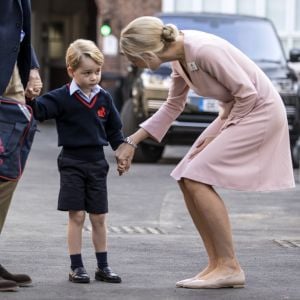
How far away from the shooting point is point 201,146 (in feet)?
23.4

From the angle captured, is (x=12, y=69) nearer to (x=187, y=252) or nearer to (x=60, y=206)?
(x=60, y=206)

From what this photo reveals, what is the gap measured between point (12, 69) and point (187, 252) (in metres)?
2.26

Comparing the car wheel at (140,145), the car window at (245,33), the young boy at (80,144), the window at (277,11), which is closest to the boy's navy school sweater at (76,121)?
the young boy at (80,144)

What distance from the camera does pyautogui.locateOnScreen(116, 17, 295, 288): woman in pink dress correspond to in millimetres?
6852

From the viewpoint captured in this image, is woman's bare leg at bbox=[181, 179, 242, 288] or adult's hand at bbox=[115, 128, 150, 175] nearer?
woman's bare leg at bbox=[181, 179, 242, 288]

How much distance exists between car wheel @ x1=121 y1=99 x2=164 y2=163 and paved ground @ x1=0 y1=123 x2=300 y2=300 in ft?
6.23

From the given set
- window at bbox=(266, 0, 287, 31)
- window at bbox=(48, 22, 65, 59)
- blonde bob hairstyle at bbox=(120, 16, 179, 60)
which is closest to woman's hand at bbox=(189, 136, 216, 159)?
blonde bob hairstyle at bbox=(120, 16, 179, 60)

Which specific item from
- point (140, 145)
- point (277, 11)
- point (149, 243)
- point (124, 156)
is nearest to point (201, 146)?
point (124, 156)

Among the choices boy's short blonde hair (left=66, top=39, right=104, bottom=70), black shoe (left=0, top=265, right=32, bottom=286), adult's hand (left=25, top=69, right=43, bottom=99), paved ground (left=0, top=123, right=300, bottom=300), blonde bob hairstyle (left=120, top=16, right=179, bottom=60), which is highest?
blonde bob hairstyle (left=120, top=16, right=179, bottom=60)

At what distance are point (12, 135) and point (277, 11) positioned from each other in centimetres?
1893

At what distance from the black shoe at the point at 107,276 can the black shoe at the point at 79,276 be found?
0.09 metres

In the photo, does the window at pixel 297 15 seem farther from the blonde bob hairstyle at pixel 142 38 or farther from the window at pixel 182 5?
the blonde bob hairstyle at pixel 142 38

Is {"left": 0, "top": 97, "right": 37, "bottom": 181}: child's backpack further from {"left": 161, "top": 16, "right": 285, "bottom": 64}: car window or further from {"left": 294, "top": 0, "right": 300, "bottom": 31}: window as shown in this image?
{"left": 294, "top": 0, "right": 300, "bottom": 31}: window

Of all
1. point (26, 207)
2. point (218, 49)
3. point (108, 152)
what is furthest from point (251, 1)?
point (218, 49)
